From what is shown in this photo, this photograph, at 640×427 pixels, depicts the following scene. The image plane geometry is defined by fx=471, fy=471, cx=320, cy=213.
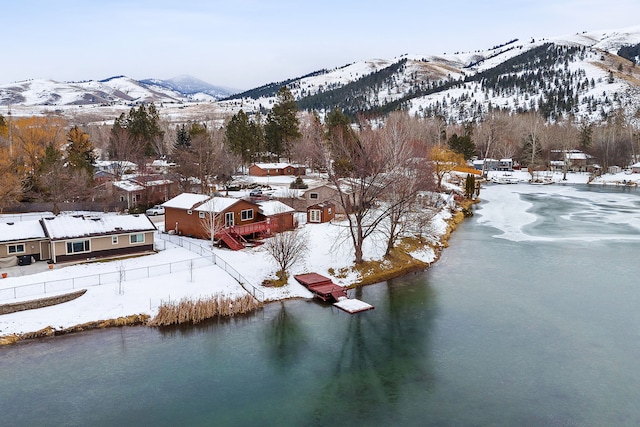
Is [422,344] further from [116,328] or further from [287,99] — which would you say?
[287,99]

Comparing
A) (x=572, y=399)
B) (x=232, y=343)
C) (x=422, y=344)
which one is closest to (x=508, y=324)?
(x=422, y=344)

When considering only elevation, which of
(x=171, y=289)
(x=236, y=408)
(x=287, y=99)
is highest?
(x=287, y=99)

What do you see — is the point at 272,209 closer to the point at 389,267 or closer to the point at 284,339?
the point at 389,267

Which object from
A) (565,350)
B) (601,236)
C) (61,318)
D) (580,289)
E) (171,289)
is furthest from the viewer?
(601,236)

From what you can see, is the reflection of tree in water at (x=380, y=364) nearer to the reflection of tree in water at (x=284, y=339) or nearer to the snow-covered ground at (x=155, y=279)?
the reflection of tree in water at (x=284, y=339)

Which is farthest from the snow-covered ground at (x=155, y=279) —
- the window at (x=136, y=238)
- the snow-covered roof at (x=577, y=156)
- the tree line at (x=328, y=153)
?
the snow-covered roof at (x=577, y=156)

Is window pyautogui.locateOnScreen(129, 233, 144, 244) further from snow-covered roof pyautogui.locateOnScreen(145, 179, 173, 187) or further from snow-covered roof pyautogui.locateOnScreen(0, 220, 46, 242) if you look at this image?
snow-covered roof pyautogui.locateOnScreen(145, 179, 173, 187)
